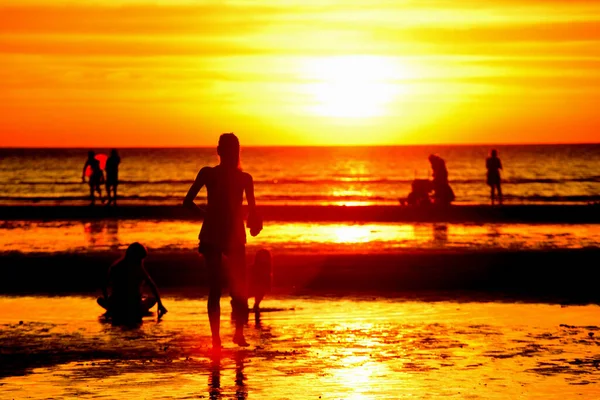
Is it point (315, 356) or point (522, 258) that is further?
point (522, 258)

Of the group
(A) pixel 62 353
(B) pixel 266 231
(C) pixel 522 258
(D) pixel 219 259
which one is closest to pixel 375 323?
(D) pixel 219 259

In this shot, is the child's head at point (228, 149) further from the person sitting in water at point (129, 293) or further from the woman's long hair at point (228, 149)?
the person sitting in water at point (129, 293)

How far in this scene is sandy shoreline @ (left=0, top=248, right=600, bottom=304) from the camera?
14930mm

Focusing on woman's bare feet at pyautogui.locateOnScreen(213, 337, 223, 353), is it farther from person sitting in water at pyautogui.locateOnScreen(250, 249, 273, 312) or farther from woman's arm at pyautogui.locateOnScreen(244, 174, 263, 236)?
person sitting in water at pyautogui.locateOnScreen(250, 249, 273, 312)

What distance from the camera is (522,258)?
18.7 meters

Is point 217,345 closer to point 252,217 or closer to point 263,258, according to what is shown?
point 252,217

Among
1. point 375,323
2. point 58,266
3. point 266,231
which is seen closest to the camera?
point 375,323

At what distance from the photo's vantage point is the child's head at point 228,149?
10.3 m

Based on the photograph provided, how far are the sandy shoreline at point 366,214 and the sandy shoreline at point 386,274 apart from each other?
42.8 feet

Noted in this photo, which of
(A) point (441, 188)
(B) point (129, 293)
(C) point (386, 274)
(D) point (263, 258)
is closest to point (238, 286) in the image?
(B) point (129, 293)

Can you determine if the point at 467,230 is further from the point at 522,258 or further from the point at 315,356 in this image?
the point at 315,356

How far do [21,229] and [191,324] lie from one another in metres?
18.7

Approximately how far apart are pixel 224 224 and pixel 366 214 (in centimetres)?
2466

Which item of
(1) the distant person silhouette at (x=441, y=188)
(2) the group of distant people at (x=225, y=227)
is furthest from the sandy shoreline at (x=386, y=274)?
(1) the distant person silhouette at (x=441, y=188)
